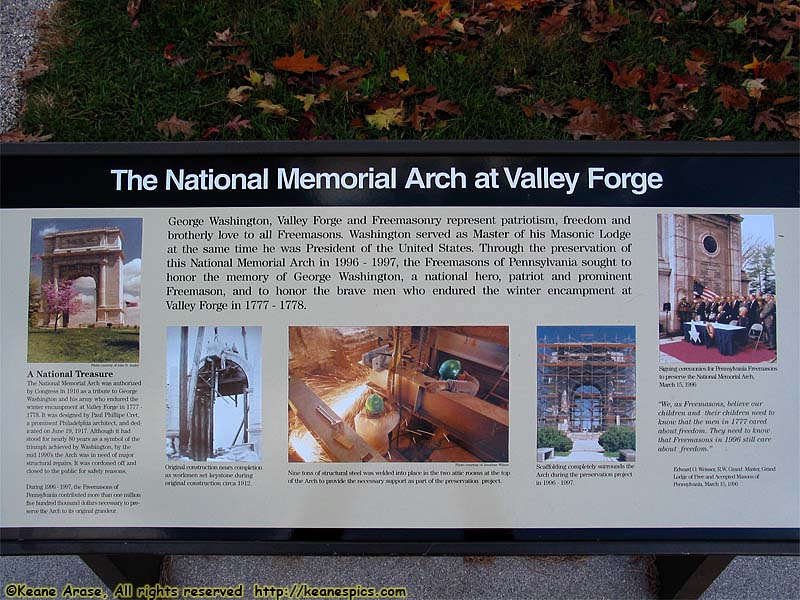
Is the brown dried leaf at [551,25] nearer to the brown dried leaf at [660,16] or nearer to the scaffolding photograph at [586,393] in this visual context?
the brown dried leaf at [660,16]

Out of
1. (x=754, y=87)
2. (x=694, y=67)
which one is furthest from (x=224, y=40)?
(x=754, y=87)

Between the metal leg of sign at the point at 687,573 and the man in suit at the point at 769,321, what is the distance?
0.97m

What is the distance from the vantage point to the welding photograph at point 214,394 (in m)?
2.20

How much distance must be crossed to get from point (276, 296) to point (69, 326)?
86cm

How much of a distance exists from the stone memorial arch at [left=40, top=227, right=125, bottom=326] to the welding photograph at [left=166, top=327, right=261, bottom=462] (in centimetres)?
28

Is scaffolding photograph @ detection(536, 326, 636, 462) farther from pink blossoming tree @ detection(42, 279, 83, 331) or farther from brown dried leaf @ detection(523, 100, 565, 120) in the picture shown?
pink blossoming tree @ detection(42, 279, 83, 331)

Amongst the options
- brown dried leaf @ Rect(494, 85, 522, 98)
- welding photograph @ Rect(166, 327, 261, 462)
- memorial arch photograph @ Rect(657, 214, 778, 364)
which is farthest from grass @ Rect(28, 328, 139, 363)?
brown dried leaf @ Rect(494, 85, 522, 98)

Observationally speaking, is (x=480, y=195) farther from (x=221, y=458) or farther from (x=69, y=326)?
(x=69, y=326)

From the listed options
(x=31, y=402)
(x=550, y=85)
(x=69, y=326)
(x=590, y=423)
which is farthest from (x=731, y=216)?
(x=31, y=402)

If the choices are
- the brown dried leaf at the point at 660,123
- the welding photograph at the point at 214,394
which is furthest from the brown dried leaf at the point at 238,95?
the brown dried leaf at the point at 660,123

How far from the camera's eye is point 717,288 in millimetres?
2238

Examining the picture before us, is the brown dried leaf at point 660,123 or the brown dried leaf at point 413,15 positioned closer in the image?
the brown dried leaf at point 660,123

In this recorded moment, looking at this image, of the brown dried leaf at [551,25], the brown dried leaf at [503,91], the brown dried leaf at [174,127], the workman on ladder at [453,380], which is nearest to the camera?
the workman on ladder at [453,380]

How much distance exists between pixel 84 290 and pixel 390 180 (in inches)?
52.4
